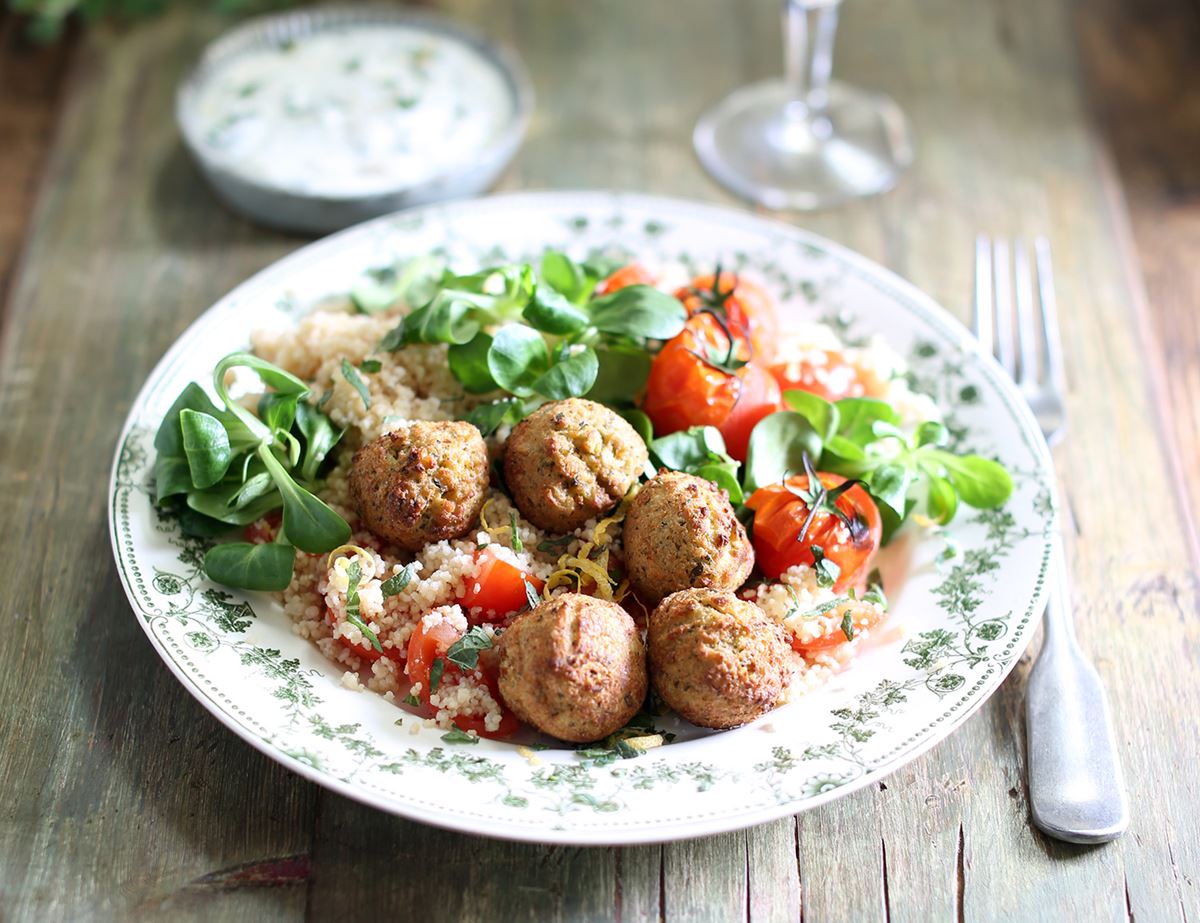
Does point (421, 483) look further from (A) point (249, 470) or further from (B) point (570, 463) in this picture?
(A) point (249, 470)

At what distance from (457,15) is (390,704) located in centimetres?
328

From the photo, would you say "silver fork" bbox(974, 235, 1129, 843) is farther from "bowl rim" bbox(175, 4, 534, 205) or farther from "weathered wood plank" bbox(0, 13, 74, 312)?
"weathered wood plank" bbox(0, 13, 74, 312)

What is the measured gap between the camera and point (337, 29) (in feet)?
14.0

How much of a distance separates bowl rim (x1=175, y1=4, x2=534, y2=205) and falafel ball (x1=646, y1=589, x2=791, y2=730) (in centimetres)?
Answer: 191

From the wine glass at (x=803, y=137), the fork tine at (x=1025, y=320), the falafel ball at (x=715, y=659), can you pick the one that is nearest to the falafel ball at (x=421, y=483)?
the falafel ball at (x=715, y=659)

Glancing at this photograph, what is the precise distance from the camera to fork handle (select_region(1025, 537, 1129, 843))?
2236 millimetres

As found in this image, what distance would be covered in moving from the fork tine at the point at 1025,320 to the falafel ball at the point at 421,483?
1538 millimetres

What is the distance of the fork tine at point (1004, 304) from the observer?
3.19m

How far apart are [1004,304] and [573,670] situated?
195 centimetres

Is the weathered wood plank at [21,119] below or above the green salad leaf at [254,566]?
below

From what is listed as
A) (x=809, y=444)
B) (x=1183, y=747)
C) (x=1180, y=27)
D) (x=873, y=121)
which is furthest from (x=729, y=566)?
(x=1180, y=27)

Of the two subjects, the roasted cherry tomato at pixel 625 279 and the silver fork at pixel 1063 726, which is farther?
the roasted cherry tomato at pixel 625 279

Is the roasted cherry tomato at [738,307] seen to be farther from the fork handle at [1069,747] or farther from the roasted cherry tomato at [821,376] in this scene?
the fork handle at [1069,747]

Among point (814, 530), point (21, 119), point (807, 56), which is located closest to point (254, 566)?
point (814, 530)
